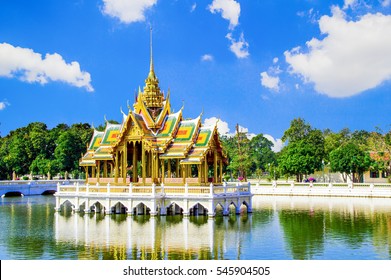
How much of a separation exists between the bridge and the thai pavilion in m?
15.5

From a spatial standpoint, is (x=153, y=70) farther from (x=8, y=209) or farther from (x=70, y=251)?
(x=70, y=251)

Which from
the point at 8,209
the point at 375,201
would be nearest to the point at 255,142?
the point at 375,201

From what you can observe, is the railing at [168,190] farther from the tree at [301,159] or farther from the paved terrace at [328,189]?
the tree at [301,159]

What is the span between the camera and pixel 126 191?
1133 inches

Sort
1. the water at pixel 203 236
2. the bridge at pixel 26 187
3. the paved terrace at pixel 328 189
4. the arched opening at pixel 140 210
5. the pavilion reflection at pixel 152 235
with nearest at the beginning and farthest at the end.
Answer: the water at pixel 203 236 → the pavilion reflection at pixel 152 235 → the arched opening at pixel 140 210 → the paved terrace at pixel 328 189 → the bridge at pixel 26 187

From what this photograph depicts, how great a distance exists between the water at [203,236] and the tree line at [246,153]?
21.2 metres

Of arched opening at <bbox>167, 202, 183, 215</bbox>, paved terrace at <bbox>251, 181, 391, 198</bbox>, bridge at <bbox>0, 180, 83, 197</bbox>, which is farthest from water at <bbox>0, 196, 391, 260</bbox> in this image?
bridge at <bbox>0, 180, 83, 197</bbox>

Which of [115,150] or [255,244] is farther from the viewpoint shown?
[115,150]

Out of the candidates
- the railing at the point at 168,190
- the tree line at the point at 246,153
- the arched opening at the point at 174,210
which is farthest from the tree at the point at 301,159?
the arched opening at the point at 174,210

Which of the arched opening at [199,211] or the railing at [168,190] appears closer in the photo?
the railing at [168,190]

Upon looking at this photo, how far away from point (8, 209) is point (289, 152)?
95.1 feet

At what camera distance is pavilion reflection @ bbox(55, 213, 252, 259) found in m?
18.3

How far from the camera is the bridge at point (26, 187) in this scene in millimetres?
47753

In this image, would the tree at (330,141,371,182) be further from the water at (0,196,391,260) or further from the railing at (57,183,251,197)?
the railing at (57,183,251,197)
